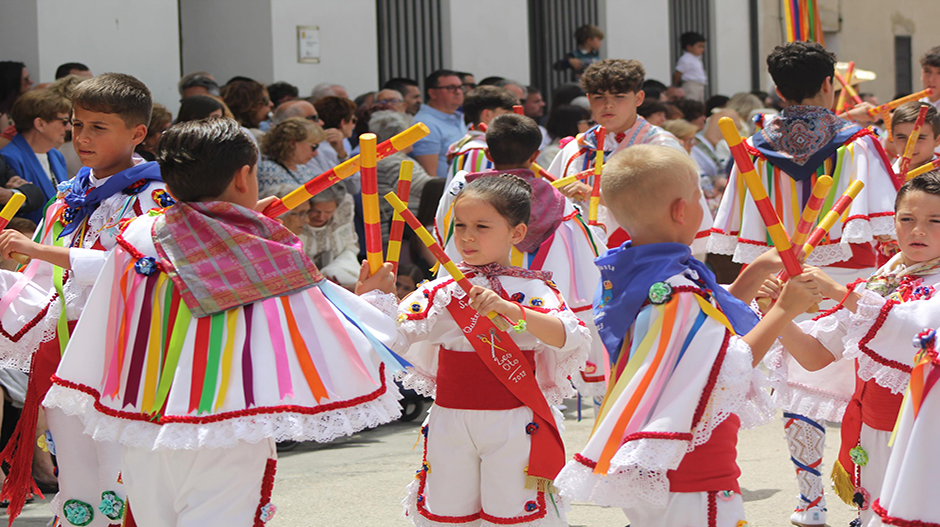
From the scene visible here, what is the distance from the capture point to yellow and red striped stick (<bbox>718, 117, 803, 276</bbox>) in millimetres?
2647

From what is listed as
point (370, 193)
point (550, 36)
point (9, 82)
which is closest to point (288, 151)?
point (9, 82)

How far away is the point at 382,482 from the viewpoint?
5.35 m

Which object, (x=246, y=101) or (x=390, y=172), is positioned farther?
(x=246, y=101)

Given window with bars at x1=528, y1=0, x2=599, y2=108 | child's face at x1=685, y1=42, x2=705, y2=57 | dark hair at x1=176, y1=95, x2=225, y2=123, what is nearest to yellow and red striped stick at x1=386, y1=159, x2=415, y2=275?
dark hair at x1=176, y1=95, x2=225, y2=123

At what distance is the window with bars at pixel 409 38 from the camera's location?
37.6 ft

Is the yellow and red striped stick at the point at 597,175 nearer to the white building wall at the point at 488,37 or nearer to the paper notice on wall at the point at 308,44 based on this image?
the paper notice on wall at the point at 308,44

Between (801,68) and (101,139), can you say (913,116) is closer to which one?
(801,68)

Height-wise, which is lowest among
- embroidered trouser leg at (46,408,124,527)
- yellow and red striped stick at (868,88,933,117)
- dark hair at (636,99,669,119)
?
embroidered trouser leg at (46,408,124,527)

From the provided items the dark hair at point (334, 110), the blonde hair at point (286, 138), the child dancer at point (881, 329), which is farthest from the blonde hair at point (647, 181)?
the dark hair at point (334, 110)

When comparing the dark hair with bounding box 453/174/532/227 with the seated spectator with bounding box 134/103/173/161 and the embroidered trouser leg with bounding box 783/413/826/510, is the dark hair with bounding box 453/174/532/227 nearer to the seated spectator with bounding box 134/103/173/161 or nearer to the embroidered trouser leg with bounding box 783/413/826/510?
the embroidered trouser leg with bounding box 783/413/826/510

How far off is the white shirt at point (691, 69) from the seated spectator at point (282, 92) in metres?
6.65

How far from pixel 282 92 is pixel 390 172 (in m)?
2.11

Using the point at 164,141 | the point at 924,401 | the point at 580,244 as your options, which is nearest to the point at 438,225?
the point at 580,244

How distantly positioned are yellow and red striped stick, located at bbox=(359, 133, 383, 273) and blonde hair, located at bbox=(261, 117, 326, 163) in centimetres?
375
